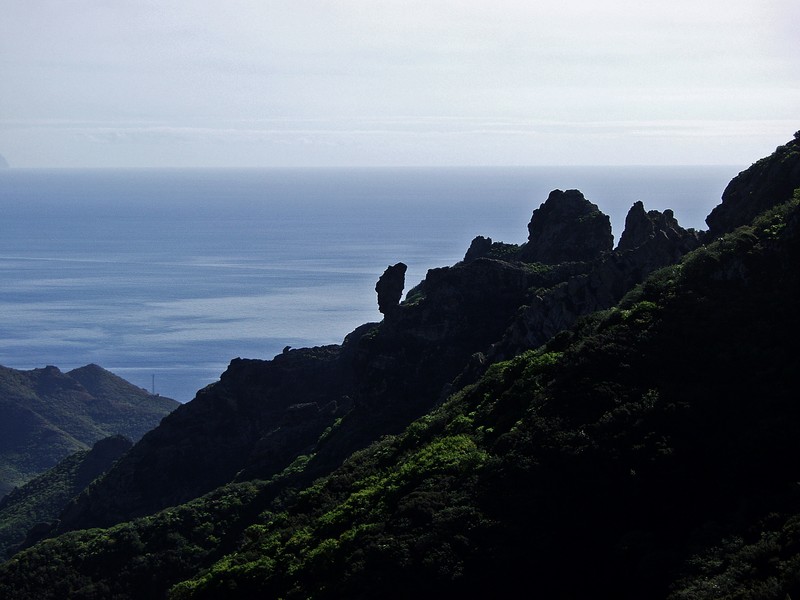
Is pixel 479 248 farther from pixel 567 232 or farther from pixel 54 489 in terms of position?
pixel 54 489

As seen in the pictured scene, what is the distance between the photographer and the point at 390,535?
86.5 feet

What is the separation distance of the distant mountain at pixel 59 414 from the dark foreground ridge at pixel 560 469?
2365 inches

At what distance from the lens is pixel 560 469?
2620cm

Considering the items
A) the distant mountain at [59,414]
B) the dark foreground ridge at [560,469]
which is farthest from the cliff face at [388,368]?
the distant mountain at [59,414]

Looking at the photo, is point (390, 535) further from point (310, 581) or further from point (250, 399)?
point (250, 399)

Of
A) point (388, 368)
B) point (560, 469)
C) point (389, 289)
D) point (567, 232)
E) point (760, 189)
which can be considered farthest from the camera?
point (567, 232)

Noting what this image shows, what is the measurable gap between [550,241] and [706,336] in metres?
33.9

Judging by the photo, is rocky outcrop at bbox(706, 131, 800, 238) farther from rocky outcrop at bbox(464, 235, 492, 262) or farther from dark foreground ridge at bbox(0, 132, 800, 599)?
rocky outcrop at bbox(464, 235, 492, 262)

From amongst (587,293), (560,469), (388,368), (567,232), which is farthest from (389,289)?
(560,469)

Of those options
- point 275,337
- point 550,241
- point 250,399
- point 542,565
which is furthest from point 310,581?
point 275,337

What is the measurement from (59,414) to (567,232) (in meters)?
72.7

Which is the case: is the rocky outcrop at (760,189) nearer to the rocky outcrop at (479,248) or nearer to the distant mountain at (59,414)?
the rocky outcrop at (479,248)

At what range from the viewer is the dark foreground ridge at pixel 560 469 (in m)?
23.3

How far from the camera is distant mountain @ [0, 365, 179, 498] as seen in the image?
107 metres
